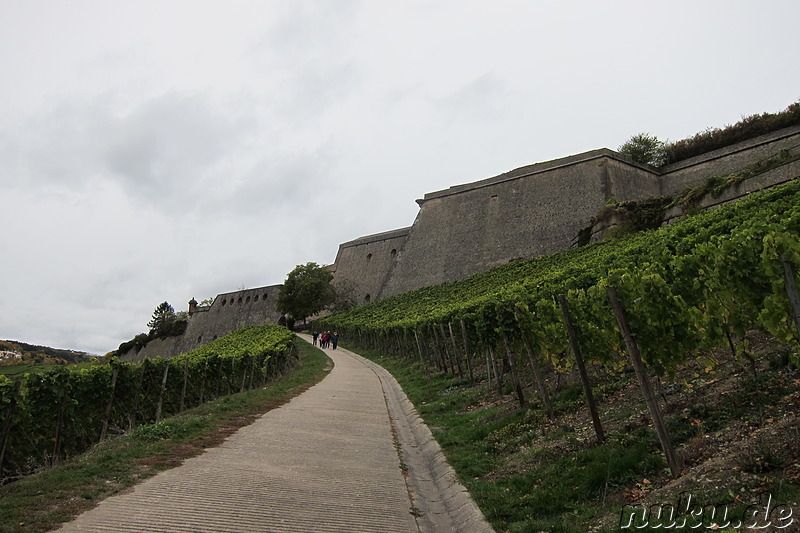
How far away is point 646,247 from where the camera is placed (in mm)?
14727

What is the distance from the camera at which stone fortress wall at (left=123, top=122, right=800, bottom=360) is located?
31.6m

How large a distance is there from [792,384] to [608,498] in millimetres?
2204

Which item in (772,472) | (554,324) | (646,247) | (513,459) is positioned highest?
(646,247)

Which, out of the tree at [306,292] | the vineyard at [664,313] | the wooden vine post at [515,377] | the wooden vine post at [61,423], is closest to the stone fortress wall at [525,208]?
the tree at [306,292]

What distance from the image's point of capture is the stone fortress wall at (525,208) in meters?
31.6

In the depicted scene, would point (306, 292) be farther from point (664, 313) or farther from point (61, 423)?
point (664, 313)

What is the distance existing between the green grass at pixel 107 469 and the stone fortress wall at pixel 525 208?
882 inches

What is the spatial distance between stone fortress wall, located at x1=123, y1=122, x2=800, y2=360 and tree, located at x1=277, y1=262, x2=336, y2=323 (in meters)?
4.31

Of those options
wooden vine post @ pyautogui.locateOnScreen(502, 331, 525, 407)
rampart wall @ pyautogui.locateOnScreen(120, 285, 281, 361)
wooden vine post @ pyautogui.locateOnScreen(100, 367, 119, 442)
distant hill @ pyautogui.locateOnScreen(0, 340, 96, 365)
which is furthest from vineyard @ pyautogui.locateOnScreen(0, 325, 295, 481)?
rampart wall @ pyautogui.locateOnScreen(120, 285, 281, 361)

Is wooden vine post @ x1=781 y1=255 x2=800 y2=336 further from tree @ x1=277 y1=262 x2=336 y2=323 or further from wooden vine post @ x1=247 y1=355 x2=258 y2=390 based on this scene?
tree @ x1=277 y1=262 x2=336 y2=323

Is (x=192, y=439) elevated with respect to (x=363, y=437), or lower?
elevated

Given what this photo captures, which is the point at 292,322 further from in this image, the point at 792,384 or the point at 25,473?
the point at 792,384

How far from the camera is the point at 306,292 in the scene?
4925cm

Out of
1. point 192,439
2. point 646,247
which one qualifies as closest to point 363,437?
point 192,439
